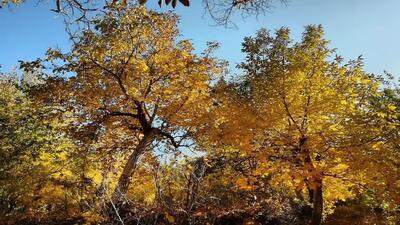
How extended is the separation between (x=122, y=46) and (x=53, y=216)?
618 centimetres

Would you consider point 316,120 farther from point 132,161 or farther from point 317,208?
point 132,161

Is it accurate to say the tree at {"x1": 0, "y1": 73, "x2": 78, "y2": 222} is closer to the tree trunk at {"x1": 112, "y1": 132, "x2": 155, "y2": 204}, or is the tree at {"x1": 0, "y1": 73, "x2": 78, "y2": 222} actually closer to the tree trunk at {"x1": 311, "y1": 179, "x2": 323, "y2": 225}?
the tree trunk at {"x1": 112, "y1": 132, "x2": 155, "y2": 204}

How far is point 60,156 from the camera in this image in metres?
14.3

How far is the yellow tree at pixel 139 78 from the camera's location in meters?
12.1

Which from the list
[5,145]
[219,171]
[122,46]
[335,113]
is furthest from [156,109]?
[335,113]

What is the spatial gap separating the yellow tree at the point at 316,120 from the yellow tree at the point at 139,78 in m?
3.01

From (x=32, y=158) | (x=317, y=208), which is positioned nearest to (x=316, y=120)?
(x=317, y=208)

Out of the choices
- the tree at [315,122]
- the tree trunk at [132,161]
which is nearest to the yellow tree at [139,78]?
the tree trunk at [132,161]

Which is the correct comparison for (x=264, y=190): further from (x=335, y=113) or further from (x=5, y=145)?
(x=5, y=145)

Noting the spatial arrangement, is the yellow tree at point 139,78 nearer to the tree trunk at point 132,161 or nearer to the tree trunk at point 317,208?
the tree trunk at point 132,161

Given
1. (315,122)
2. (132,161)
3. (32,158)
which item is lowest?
(32,158)

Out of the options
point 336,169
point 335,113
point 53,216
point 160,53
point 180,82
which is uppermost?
point 160,53

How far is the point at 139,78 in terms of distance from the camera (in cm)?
1335

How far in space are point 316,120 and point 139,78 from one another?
6164 millimetres
